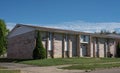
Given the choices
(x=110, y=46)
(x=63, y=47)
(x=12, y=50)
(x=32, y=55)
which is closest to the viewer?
(x=32, y=55)

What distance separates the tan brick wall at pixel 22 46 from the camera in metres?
39.5

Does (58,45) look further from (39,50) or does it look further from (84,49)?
(84,49)

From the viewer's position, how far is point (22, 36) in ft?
138

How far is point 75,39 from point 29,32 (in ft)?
25.7

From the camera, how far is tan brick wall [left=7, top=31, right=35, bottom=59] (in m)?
39.5

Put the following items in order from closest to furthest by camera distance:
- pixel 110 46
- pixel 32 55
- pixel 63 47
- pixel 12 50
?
pixel 32 55, pixel 63 47, pixel 12 50, pixel 110 46

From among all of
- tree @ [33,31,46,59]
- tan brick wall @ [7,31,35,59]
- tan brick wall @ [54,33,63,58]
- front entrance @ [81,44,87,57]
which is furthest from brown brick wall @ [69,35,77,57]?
tan brick wall @ [7,31,35,59]

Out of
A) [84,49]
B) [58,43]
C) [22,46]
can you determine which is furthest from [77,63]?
[84,49]

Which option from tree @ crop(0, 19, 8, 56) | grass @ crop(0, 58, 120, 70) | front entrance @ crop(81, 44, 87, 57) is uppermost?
tree @ crop(0, 19, 8, 56)

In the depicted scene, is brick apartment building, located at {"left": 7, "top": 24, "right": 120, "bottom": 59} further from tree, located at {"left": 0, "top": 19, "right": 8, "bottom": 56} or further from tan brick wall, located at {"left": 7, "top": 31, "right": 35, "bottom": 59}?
tree, located at {"left": 0, "top": 19, "right": 8, "bottom": 56}

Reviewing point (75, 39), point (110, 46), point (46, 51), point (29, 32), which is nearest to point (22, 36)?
point (29, 32)

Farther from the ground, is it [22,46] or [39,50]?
[22,46]

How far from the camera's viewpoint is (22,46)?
41.5m

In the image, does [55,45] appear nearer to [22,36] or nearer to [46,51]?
[46,51]
